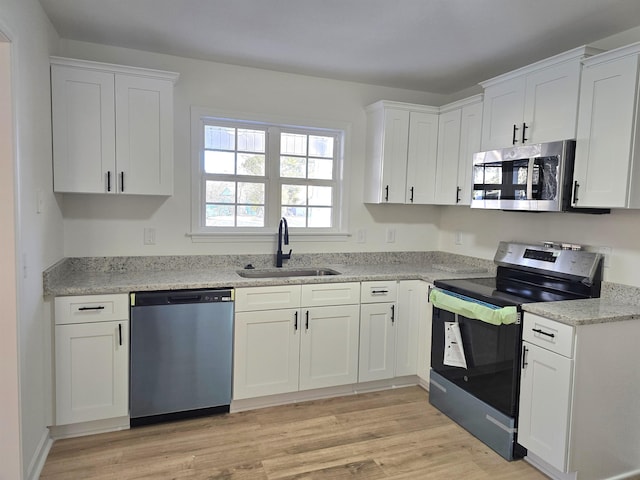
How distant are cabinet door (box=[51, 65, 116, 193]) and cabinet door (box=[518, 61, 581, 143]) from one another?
8.76ft

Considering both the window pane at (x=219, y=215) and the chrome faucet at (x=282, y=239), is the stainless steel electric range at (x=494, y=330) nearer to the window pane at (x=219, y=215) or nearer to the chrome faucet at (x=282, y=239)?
the chrome faucet at (x=282, y=239)

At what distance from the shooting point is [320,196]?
3.73m

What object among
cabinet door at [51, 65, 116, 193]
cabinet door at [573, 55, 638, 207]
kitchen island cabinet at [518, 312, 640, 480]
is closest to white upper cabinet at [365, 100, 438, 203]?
cabinet door at [573, 55, 638, 207]

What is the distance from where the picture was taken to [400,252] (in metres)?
3.97

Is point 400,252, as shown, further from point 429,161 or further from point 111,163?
point 111,163

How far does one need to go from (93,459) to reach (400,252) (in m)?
2.79

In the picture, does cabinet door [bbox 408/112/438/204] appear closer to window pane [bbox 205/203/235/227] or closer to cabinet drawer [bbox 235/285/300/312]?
cabinet drawer [bbox 235/285/300/312]

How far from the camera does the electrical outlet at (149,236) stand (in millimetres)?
3158

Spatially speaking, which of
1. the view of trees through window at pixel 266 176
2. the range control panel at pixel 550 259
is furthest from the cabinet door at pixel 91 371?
the range control panel at pixel 550 259

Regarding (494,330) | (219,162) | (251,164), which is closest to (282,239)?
(251,164)

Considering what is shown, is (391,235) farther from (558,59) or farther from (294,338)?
(558,59)

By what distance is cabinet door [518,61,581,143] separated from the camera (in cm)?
247

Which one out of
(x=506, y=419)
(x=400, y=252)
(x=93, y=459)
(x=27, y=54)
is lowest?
(x=93, y=459)

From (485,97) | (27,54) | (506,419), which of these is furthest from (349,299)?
(27,54)
